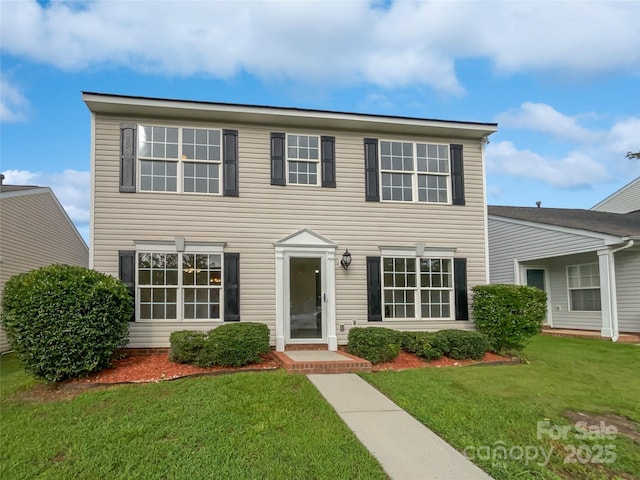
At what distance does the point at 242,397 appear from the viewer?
5562 mm

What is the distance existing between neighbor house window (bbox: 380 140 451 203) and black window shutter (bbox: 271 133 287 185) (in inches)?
89.5

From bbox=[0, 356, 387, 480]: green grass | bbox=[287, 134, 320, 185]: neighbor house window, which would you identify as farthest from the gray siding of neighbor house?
bbox=[0, 356, 387, 480]: green grass

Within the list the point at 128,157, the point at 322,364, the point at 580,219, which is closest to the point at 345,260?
A: the point at 322,364

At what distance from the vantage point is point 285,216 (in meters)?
9.46

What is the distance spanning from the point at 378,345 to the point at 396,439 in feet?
12.0

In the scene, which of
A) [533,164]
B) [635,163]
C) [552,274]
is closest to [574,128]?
[533,164]

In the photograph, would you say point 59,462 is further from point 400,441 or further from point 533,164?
point 533,164

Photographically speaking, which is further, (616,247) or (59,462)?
(616,247)

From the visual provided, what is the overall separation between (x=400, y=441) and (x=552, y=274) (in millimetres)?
12392

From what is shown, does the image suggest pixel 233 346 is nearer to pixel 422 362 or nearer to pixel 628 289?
pixel 422 362

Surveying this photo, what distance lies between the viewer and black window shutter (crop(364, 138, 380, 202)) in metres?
9.84

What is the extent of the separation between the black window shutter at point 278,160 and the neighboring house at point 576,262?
8.64 m

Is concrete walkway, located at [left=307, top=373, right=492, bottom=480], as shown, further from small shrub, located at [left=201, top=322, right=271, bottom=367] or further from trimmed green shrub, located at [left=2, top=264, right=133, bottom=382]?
trimmed green shrub, located at [left=2, top=264, right=133, bottom=382]

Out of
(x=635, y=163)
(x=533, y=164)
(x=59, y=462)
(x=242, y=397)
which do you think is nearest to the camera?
(x=59, y=462)
